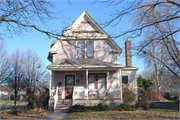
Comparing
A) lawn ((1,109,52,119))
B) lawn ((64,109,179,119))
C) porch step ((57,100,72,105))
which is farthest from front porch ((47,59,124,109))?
lawn ((64,109,179,119))

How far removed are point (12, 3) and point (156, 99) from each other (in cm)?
2387

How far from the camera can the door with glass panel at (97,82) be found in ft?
47.8

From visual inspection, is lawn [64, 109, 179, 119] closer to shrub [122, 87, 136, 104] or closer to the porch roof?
shrub [122, 87, 136, 104]

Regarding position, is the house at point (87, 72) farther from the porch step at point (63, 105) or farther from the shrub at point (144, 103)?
the shrub at point (144, 103)

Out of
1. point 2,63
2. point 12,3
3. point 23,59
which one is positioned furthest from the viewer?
point 23,59

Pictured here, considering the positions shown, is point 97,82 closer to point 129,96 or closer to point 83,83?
point 83,83

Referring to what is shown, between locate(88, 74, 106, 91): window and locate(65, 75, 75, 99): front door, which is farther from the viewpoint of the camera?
locate(88, 74, 106, 91): window

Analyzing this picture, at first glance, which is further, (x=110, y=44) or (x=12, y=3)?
(x=110, y=44)

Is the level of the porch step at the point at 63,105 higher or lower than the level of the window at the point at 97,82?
lower

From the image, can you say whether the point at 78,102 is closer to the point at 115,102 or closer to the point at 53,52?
the point at 115,102

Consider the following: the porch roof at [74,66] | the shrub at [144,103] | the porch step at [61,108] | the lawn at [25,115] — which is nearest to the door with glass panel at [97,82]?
the porch roof at [74,66]

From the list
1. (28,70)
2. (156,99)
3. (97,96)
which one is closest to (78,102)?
(97,96)

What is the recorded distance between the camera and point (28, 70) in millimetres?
21156

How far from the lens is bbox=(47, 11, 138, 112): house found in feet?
43.4
